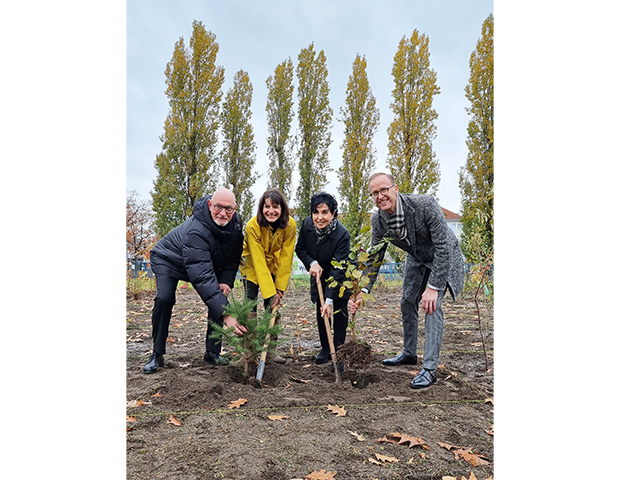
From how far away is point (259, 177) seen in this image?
57.1 feet

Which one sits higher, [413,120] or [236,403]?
[413,120]

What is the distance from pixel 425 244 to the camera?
3.00 metres

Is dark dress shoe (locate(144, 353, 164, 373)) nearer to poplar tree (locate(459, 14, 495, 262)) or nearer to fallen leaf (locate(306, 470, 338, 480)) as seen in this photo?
fallen leaf (locate(306, 470, 338, 480))

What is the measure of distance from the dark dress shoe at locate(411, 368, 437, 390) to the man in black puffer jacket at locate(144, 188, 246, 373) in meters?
1.34

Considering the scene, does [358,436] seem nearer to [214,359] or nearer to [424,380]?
[424,380]

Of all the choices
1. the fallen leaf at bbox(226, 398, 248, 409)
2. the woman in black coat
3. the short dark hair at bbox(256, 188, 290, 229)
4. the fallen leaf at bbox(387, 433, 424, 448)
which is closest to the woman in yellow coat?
the short dark hair at bbox(256, 188, 290, 229)

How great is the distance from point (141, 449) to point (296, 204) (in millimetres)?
16339

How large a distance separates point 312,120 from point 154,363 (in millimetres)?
16258

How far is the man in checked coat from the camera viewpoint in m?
2.74

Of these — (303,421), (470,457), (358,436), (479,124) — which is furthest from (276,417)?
(479,124)

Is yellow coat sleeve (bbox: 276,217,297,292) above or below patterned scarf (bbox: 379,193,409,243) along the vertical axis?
below

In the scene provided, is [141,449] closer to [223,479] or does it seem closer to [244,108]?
[223,479]
